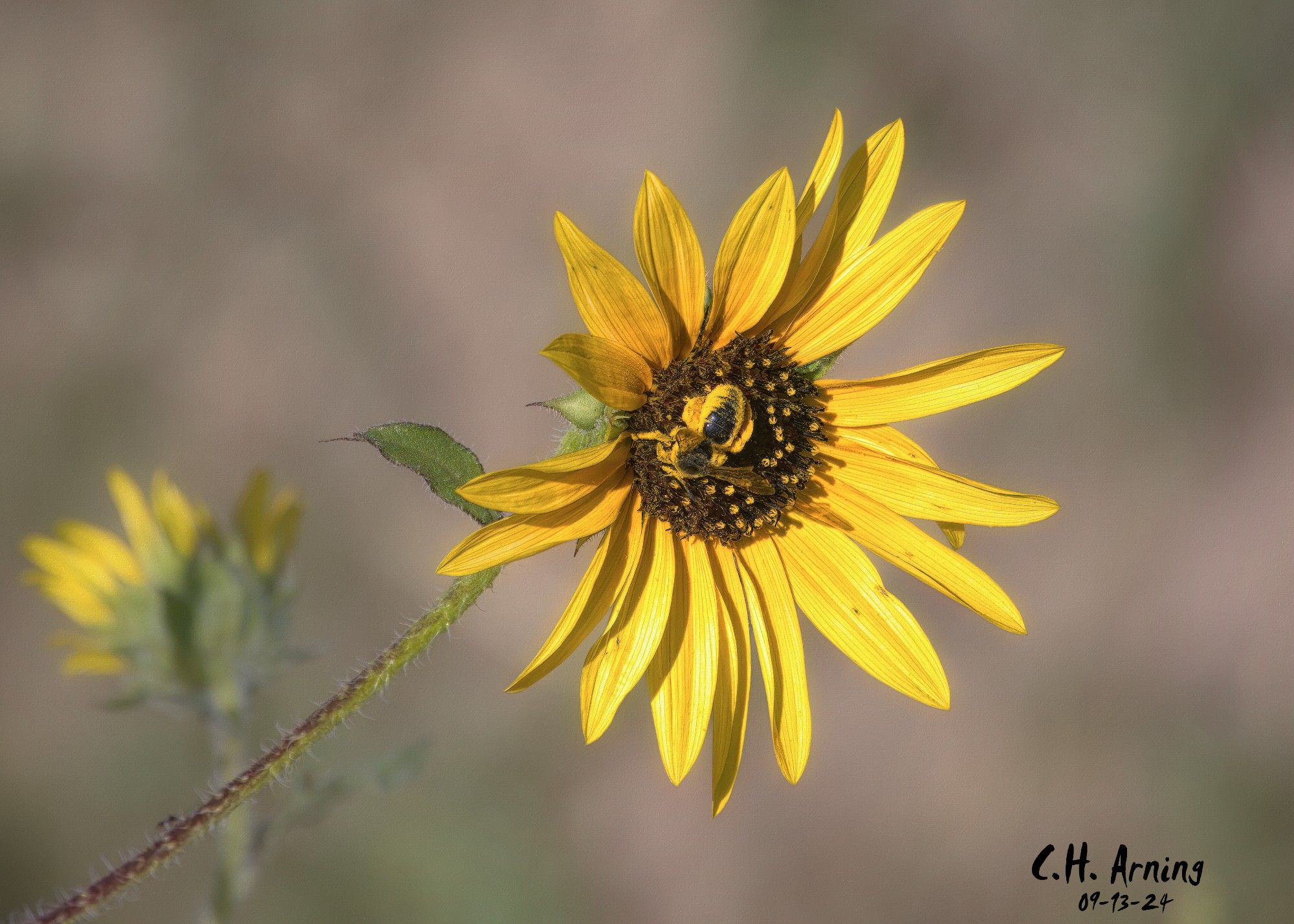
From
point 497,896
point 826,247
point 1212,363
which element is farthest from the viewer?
point 1212,363

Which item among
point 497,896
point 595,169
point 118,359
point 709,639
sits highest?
point 595,169

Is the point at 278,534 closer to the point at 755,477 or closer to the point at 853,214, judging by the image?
the point at 755,477

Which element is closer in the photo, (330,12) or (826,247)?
(826,247)

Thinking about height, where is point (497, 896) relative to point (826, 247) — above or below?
below

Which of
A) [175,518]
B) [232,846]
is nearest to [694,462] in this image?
[232,846]

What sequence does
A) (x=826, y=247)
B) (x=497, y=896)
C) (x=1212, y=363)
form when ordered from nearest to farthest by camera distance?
(x=826, y=247), (x=497, y=896), (x=1212, y=363)

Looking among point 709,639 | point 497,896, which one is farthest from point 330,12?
point 497,896

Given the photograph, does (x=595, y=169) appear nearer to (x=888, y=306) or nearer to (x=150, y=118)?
(x=150, y=118)
